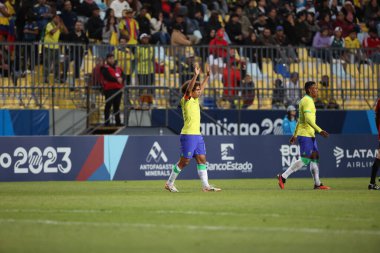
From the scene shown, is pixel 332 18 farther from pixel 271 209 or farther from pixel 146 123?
pixel 271 209

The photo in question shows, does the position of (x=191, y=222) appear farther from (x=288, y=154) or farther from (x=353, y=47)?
(x=353, y=47)

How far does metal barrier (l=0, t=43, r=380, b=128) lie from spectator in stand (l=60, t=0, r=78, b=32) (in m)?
1.38

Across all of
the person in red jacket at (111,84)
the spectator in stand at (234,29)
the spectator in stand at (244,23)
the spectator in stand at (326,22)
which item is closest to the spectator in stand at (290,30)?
the spectator in stand at (244,23)

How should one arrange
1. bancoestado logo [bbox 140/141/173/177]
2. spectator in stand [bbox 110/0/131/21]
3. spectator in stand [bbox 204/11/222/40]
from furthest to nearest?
spectator in stand [bbox 204/11/222/40] → spectator in stand [bbox 110/0/131/21] → bancoestado logo [bbox 140/141/173/177]

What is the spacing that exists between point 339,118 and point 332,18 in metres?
6.32

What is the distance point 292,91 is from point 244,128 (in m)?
2.01

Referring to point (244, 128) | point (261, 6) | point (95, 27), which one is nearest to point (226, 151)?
point (244, 128)

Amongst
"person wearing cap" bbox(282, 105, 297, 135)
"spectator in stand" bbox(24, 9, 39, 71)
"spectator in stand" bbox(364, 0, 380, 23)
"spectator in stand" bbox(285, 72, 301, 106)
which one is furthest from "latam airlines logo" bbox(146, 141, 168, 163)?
"spectator in stand" bbox(364, 0, 380, 23)

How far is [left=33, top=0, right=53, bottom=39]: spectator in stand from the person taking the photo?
28.4 m

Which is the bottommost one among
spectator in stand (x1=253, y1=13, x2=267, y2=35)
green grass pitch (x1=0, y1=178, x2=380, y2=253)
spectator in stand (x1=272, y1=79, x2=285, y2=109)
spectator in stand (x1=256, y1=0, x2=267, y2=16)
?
green grass pitch (x1=0, y1=178, x2=380, y2=253)

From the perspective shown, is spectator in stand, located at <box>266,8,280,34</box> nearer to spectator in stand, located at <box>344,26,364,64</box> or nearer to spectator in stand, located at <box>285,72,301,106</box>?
spectator in stand, located at <box>344,26,364,64</box>

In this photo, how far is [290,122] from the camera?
2808 cm

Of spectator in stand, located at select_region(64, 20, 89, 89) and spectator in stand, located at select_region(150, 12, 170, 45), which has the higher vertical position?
spectator in stand, located at select_region(150, 12, 170, 45)

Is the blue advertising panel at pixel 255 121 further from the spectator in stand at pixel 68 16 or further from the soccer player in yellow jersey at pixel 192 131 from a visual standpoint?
the soccer player in yellow jersey at pixel 192 131
